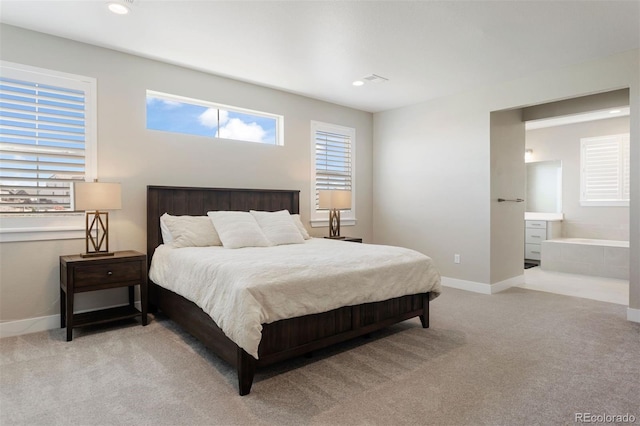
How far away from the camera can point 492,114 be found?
457 cm

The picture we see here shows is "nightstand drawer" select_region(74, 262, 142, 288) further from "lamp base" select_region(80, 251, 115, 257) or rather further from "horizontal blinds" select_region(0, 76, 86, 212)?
"horizontal blinds" select_region(0, 76, 86, 212)

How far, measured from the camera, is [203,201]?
4035mm

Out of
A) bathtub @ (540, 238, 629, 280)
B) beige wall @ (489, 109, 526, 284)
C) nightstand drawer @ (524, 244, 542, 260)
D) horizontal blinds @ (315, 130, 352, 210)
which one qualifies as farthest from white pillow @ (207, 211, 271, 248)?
nightstand drawer @ (524, 244, 542, 260)

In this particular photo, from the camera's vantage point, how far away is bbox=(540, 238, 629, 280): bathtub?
537cm

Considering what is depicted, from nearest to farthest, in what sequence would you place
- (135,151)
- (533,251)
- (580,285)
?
(135,151) → (580,285) → (533,251)

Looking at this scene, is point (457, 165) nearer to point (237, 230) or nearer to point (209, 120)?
point (237, 230)

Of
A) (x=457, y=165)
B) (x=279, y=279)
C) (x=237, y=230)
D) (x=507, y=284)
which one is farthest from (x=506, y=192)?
(x=279, y=279)

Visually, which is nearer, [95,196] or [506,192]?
[95,196]

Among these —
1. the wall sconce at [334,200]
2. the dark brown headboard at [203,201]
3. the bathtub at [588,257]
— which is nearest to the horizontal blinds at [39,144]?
the dark brown headboard at [203,201]

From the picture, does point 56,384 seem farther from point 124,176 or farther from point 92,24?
point 92,24

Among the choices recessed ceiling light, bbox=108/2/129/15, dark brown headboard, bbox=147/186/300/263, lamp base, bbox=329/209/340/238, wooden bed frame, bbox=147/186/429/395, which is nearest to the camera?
wooden bed frame, bbox=147/186/429/395

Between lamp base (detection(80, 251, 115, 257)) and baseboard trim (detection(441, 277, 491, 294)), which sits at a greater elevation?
lamp base (detection(80, 251, 115, 257))

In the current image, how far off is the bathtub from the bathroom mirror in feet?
3.53

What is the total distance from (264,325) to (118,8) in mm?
2563
